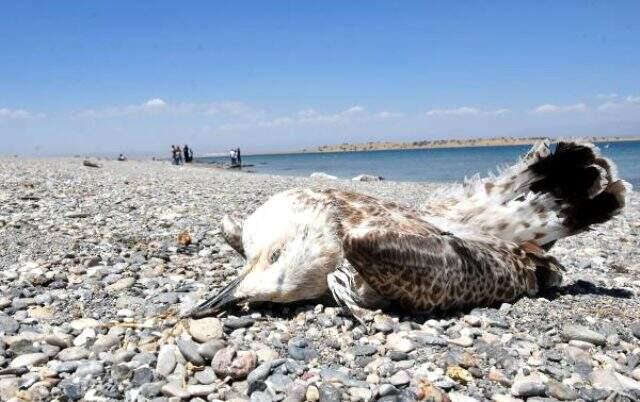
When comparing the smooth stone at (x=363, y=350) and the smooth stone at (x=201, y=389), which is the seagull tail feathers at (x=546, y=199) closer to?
the smooth stone at (x=363, y=350)

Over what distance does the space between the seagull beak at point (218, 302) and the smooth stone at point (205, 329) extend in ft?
0.36

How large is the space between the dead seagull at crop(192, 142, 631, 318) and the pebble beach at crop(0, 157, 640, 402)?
9.5 inches

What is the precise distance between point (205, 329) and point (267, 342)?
57 centimetres

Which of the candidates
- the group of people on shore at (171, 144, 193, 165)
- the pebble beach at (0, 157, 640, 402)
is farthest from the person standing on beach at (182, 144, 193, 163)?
the pebble beach at (0, 157, 640, 402)

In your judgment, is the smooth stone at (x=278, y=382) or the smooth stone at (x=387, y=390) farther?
the smooth stone at (x=278, y=382)

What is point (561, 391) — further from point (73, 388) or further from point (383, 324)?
point (73, 388)

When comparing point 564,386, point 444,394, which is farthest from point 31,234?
point 564,386

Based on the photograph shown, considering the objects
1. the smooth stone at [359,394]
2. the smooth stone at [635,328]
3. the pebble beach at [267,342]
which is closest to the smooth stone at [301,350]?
the pebble beach at [267,342]

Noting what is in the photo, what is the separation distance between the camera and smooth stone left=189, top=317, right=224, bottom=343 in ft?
16.0

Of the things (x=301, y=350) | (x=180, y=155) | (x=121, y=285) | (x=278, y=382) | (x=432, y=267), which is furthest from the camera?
(x=180, y=155)

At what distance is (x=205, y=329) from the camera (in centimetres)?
496

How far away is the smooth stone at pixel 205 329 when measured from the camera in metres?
4.86

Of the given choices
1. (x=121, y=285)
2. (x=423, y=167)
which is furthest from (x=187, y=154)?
(x=121, y=285)

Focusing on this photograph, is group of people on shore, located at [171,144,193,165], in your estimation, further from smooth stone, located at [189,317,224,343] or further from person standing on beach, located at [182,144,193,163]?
smooth stone, located at [189,317,224,343]
